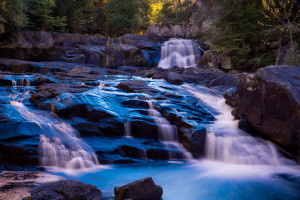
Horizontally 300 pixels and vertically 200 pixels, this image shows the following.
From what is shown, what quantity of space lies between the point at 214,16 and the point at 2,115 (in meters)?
16.2

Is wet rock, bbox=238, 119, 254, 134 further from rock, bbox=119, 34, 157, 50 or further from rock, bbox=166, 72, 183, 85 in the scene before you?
rock, bbox=119, 34, 157, 50

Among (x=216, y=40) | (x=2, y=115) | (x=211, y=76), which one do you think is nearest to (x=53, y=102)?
(x=2, y=115)

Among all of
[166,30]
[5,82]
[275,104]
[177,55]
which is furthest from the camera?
[166,30]

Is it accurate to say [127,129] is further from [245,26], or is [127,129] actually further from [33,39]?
[33,39]

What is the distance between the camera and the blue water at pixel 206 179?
4.56 metres

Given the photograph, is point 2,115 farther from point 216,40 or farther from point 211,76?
point 216,40

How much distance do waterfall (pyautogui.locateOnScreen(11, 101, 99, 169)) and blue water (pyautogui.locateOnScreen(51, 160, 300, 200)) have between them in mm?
418

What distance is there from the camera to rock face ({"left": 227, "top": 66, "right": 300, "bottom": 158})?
5.99 metres

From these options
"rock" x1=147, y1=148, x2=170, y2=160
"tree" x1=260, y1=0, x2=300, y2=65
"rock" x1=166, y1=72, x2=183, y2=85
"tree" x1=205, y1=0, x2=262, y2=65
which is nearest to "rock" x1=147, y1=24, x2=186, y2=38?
"tree" x1=205, y1=0, x2=262, y2=65

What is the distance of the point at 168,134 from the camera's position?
24.3 ft

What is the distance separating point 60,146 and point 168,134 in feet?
10.6

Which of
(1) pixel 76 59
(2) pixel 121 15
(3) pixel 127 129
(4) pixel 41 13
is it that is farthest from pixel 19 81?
(2) pixel 121 15

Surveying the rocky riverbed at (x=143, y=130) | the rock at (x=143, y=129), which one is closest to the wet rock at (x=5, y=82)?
the rocky riverbed at (x=143, y=130)

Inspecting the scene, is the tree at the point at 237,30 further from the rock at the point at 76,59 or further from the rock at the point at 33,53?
the rock at the point at 33,53
